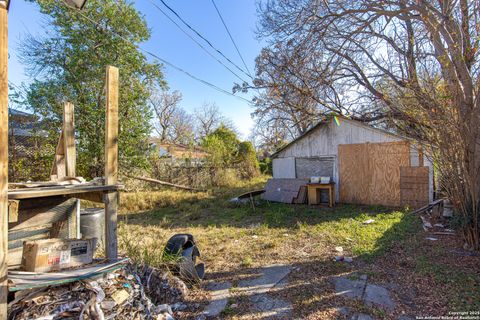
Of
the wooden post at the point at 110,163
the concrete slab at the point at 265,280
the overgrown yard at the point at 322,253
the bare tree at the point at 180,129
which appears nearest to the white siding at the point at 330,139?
the overgrown yard at the point at 322,253

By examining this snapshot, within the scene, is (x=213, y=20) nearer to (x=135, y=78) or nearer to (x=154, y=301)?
(x=135, y=78)

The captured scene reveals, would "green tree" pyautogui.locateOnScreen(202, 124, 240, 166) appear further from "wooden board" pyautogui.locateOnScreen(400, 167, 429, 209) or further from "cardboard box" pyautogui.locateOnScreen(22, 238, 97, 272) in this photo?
"cardboard box" pyautogui.locateOnScreen(22, 238, 97, 272)

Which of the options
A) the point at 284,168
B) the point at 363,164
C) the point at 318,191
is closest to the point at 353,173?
the point at 363,164

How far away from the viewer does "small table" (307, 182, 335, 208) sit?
316 inches

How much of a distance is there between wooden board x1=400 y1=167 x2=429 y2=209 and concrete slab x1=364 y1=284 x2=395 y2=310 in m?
5.56

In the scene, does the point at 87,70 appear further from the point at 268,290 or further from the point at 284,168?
the point at 268,290

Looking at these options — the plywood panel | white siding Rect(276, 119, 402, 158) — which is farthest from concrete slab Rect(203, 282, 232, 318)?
white siding Rect(276, 119, 402, 158)

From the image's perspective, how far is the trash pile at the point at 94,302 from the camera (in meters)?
1.70

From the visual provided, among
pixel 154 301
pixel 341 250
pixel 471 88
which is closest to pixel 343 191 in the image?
pixel 341 250

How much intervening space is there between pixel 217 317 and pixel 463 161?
4397 mm

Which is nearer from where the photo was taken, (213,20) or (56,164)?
(56,164)

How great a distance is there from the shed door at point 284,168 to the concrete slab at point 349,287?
661 cm

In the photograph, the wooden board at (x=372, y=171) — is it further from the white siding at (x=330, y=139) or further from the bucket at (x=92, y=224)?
the bucket at (x=92, y=224)

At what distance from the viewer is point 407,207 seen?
702 centimetres
